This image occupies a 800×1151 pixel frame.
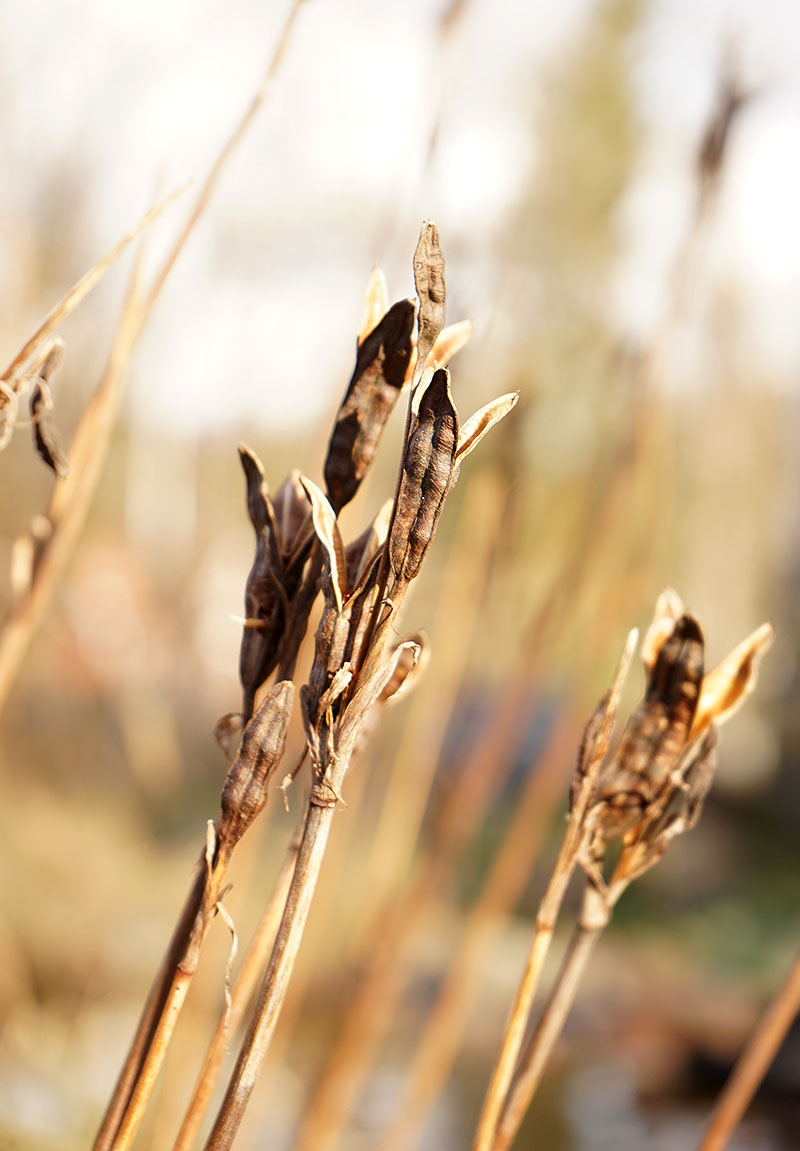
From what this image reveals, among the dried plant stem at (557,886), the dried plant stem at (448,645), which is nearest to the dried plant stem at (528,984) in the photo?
the dried plant stem at (557,886)

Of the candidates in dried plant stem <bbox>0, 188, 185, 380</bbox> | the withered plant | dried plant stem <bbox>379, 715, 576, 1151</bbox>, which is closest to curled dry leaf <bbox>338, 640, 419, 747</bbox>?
the withered plant

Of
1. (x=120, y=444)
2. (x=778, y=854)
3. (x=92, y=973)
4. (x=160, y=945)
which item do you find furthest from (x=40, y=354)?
(x=778, y=854)

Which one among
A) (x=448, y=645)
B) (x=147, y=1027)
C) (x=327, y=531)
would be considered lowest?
(x=147, y=1027)

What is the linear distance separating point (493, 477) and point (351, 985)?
1.07ft

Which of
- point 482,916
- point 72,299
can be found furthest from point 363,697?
point 482,916

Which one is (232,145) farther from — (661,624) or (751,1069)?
(751,1069)

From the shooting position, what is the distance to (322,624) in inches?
7.1

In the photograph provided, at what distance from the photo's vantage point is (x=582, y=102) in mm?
6676

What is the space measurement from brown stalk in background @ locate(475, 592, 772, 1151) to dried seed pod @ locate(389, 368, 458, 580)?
77 mm

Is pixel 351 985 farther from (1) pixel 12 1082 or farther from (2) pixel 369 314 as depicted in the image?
(2) pixel 369 314

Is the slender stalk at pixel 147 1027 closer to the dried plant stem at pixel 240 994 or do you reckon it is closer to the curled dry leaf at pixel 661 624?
the dried plant stem at pixel 240 994

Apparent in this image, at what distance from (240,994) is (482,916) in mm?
231

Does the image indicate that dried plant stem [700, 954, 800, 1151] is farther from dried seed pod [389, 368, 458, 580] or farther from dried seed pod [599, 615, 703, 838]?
dried seed pod [389, 368, 458, 580]

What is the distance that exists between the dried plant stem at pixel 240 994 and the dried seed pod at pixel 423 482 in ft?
0.28
